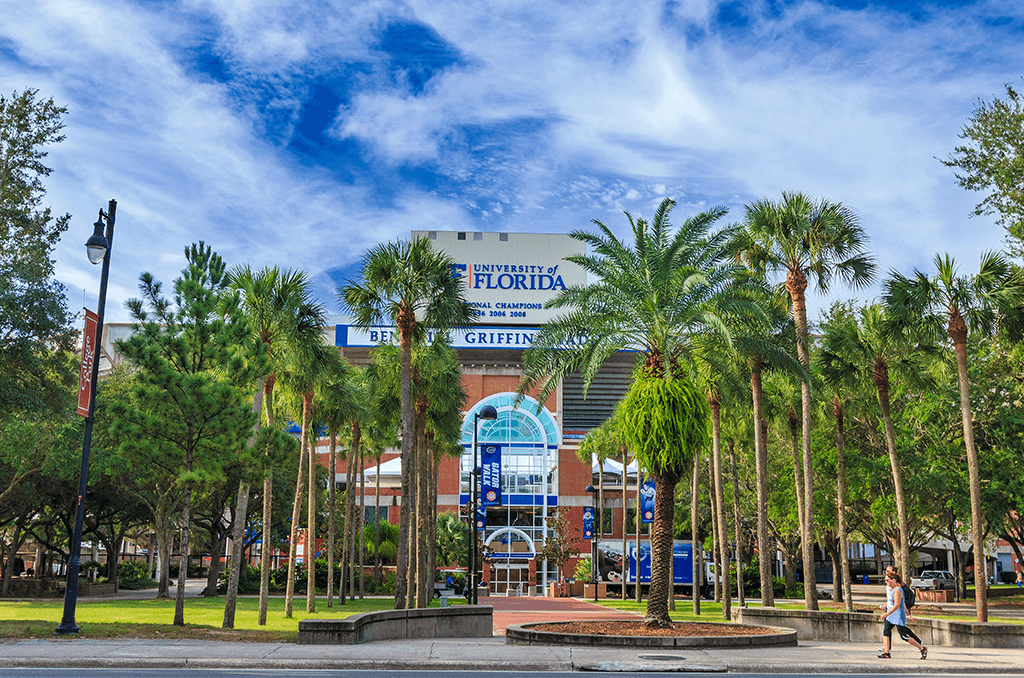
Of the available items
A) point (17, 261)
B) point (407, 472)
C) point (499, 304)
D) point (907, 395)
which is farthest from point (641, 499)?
point (499, 304)

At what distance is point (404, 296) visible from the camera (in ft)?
85.6

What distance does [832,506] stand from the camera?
43719mm

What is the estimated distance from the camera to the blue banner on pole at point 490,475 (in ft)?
131

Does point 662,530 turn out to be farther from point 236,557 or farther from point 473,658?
point 236,557

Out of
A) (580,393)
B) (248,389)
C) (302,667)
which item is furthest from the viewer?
(580,393)

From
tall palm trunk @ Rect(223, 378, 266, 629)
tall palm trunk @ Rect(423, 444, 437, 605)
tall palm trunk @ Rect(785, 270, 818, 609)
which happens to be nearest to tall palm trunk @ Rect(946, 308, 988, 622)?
tall palm trunk @ Rect(785, 270, 818, 609)

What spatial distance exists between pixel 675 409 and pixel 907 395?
2770 centimetres

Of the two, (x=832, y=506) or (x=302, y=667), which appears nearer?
(x=302, y=667)

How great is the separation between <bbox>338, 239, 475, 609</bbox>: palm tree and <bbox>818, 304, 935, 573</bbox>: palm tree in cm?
1389

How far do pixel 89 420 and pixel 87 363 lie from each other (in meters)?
1.37

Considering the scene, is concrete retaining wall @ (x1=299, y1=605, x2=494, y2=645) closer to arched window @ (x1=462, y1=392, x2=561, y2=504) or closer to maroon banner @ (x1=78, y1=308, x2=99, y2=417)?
maroon banner @ (x1=78, y1=308, x2=99, y2=417)

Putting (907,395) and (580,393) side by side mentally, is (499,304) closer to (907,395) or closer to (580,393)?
(580,393)

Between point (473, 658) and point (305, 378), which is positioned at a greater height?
point (305, 378)

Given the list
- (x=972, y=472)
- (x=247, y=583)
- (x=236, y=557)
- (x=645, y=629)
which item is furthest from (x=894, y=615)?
(x=247, y=583)
